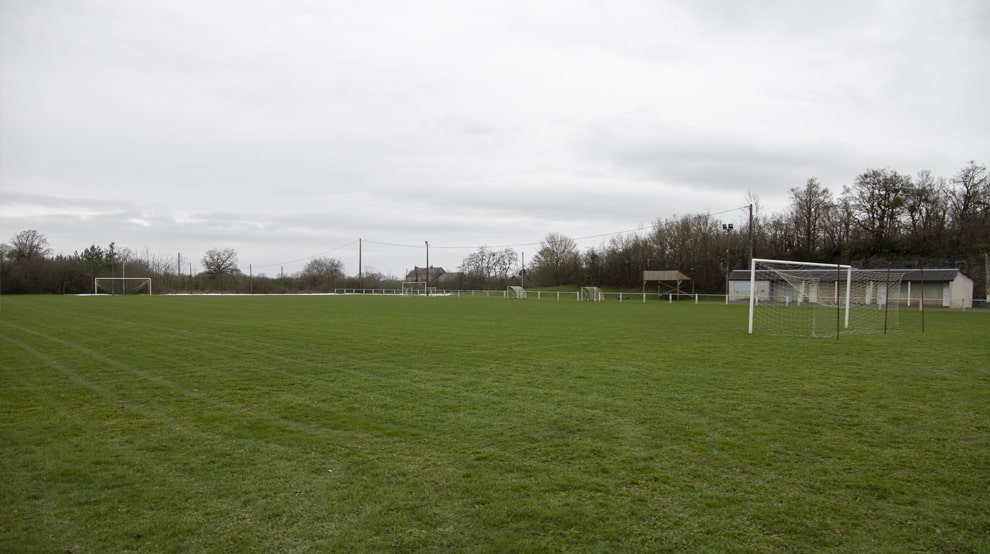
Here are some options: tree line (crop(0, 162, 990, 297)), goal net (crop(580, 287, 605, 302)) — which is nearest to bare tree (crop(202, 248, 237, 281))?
tree line (crop(0, 162, 990, 297))

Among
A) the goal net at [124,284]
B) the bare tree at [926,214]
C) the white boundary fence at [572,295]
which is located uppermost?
the bare tree at [926,214]

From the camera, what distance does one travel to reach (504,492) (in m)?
4.74

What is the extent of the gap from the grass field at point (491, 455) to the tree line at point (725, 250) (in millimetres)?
31380

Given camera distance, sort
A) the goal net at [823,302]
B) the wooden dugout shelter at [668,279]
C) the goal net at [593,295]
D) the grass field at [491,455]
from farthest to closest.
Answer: the wooden dugout shelter at [668,279], the goal net at [593,295], the goal net at [823,302], the grass field at [491,455]

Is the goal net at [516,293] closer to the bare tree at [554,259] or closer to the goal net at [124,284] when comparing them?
the bare tree at [554,259]

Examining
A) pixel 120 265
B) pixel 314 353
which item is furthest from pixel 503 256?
pixel 314 353

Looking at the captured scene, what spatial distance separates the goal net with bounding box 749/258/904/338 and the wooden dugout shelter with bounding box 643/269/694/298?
8.31m

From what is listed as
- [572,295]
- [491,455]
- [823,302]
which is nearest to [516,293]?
[572,295]

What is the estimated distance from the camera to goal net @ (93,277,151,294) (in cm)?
7281

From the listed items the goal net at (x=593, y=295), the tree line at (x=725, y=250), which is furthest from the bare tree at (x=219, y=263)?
the goal net at (x=593, y=295)

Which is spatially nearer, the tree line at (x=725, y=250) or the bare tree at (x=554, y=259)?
the tree line at (x=725, y=250)

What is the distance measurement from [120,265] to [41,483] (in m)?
96.0

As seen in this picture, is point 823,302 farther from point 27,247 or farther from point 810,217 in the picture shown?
point 27,247

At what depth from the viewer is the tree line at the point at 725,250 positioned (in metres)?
50.1
